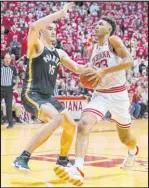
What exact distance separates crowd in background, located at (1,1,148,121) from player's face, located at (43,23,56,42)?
11048mm

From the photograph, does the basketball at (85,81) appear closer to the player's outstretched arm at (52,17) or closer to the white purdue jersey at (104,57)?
the white purdue jersey at (104,57)

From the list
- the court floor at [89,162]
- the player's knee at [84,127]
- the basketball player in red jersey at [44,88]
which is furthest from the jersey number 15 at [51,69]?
the court floor at [89,162]

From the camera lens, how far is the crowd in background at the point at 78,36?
2306 cm

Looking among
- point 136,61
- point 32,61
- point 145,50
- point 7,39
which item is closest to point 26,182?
point 32,61

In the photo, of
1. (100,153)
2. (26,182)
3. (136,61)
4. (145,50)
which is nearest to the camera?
(26,182)

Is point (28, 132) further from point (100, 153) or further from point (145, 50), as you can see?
point (145, 50)

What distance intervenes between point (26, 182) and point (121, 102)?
6.69 m

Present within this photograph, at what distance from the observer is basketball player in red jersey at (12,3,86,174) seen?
765 centimetres

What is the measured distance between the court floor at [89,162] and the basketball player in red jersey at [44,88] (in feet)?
18.6

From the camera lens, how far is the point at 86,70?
296 inches

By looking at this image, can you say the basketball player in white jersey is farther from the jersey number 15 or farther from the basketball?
the jersey number 15

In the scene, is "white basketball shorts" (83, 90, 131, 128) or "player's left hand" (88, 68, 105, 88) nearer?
"player's left hand" (88, 68, 105, 88)

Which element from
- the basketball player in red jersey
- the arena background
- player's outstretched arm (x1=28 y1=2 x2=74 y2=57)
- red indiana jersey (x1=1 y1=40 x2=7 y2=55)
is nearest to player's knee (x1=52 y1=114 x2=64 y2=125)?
the basketball player in red jersey

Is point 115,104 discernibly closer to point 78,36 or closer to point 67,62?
point 67,62
